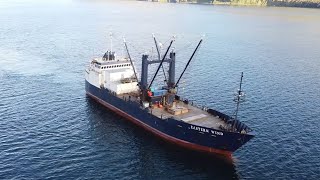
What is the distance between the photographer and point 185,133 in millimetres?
65438

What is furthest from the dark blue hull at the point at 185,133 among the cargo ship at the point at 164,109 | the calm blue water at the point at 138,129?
Answer: the calm blue water at the point at 138,129

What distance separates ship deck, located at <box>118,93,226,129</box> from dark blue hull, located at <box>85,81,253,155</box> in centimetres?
230

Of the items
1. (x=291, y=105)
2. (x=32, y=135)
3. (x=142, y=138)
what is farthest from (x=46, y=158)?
(x=291, y=105)

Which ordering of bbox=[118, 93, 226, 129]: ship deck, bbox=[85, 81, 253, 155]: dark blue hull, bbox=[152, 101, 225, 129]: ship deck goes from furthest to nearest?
bbox=[118, 93, 226, 129]: ship deck < bbox=[152, 101, 225, 129]: ship deck < bbox=[85, 81, 253, 155]: dark blue hull

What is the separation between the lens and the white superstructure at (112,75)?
278ft

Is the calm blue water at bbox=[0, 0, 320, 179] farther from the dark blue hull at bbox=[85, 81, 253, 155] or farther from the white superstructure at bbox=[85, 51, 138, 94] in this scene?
the white superstructure at bbox=[85, 51, 138, 94]

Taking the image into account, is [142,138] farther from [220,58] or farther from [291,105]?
[220,58]

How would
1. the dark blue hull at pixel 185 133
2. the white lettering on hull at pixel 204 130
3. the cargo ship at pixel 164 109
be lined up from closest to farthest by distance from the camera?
the dark blue hull at pixel 185 133 < the white lettering on hull at pixel 204 130 < the cargo ship at pixel 164 109

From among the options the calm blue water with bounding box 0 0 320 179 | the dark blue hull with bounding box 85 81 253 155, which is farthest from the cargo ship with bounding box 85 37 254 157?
the calm blue water with bounding box 0 0 320 179

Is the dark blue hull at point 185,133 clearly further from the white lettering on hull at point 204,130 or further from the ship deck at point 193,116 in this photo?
the ship deck at point 193,116

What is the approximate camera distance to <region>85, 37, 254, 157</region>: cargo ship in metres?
62.8

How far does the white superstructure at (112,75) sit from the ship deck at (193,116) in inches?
463

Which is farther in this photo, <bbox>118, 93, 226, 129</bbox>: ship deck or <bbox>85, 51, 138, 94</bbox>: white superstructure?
<bbox>85, 51, 138, 94</bbox>: white superstructure

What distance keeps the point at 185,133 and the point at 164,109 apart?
11172 millimetres
